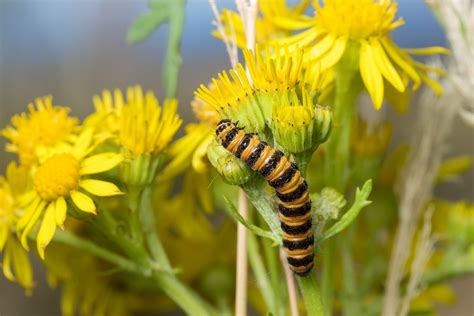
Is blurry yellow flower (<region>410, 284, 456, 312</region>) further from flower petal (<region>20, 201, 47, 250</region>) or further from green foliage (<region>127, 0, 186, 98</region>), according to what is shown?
flower petal (<region>20, 201, 47, 250</region>)

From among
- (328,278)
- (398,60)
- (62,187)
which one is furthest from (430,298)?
(62,187)

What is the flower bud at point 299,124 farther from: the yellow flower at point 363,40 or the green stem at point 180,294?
the green stem at point 180,294

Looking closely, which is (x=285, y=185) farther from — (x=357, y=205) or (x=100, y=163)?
(x=100, y=163)

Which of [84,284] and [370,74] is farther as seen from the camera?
[84,284]

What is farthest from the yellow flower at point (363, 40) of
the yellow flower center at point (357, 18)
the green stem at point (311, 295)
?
the green stem at point (311, 295)

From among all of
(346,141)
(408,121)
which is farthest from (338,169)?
(408,121)

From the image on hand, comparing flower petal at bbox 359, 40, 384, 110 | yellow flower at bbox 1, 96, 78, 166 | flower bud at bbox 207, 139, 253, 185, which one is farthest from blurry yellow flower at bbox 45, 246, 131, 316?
flower petal at bbox 359, 40, 384, 110

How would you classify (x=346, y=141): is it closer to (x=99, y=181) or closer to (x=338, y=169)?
(x=338, y=169)
